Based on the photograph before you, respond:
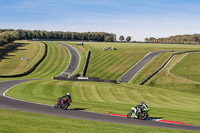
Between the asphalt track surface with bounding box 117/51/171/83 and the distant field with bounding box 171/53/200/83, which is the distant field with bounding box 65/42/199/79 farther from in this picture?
the distant field with bounding box 171/53/200/83

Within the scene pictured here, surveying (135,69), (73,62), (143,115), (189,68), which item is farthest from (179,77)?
(143,115)

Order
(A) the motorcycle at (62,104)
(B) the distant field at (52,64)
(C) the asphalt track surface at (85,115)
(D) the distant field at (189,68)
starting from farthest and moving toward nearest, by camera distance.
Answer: (B) the distant field at (52,64), (D) the distant field at (189,68), (A) the motorcycle at (62,104), (C) the asphalt track surface at (85,115)

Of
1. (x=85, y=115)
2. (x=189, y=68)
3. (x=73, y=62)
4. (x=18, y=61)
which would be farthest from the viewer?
(x=18, y=61)

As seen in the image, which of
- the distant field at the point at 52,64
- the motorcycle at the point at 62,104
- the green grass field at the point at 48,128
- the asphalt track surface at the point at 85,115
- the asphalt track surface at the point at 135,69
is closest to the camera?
the green grass field at the point at 48,128

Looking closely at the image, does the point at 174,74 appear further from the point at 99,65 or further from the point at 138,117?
the point at 138,117

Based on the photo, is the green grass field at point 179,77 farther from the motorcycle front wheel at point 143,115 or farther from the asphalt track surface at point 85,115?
the asphalt track surface at point 85,115

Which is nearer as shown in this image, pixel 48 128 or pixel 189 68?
pixel 48 128

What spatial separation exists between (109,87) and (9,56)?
248 feet

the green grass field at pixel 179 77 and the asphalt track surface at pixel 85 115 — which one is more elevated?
the asphalt track surface at pixel 85 115

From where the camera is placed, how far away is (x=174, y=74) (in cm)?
8281

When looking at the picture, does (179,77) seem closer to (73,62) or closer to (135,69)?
(135,69)

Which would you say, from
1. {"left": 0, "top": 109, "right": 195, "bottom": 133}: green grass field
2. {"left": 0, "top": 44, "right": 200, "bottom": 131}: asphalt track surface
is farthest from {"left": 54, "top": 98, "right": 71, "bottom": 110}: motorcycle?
{"left": 0, "top": 109, "right": 195, "bottom": 133}: green grass field

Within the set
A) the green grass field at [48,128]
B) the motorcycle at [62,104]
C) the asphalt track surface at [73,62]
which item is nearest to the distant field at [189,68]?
the asphalt track surface at [73,62]

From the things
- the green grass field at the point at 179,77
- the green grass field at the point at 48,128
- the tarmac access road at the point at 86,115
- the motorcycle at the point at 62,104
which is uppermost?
the green grass field at the point at 48,128
